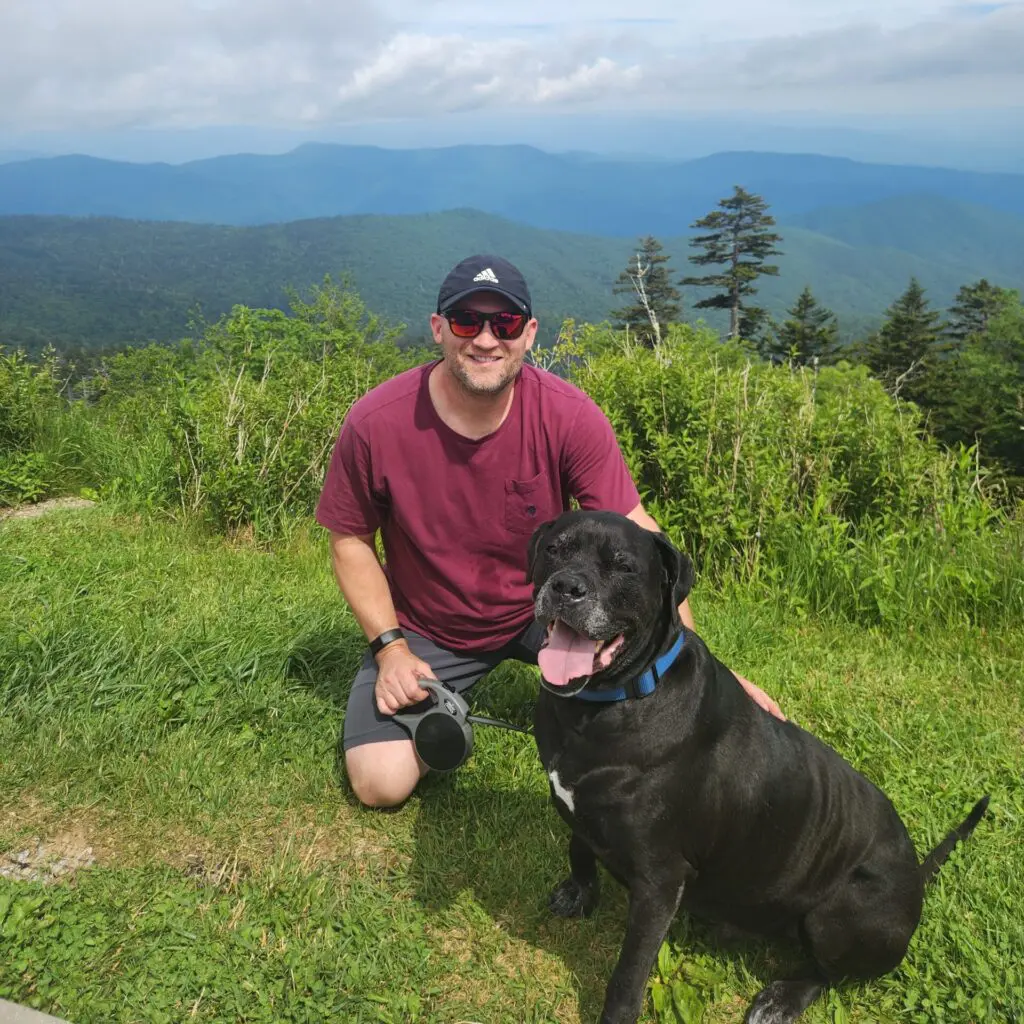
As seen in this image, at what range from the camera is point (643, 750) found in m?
2.14

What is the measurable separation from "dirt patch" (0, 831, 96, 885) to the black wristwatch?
3.90ft

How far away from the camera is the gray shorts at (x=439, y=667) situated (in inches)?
127

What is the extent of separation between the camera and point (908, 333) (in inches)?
1938

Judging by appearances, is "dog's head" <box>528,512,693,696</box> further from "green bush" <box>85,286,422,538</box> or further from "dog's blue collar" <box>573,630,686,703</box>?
"green bush" <box>85,286,422,538</box>

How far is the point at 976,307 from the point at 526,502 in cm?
6345

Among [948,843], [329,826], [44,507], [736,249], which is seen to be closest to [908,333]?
[736,249]

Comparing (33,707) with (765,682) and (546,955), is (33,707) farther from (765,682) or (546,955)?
(765,682)

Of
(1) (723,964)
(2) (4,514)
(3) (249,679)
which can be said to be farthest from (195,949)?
(2) (4,514)

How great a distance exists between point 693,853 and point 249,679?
220 cm

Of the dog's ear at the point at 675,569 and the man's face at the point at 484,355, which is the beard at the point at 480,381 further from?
the dog's ear at the point at 675,569

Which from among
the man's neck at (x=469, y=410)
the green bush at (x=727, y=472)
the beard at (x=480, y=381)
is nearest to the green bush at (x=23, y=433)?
the green bush at (x=727, y=472)

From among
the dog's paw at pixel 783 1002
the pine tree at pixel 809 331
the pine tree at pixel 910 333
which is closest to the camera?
the dog's paw at pixel 783 1002

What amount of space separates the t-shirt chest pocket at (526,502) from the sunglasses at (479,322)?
0.54 metres

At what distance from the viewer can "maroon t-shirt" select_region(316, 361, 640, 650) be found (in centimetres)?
309
